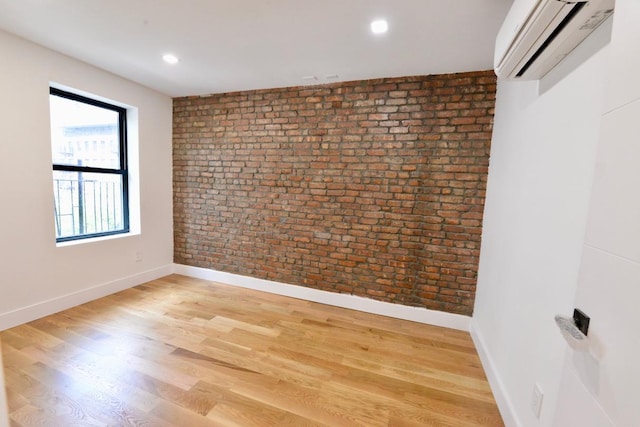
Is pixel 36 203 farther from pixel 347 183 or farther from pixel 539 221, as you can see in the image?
pixel 539 221

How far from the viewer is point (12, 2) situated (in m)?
1.81

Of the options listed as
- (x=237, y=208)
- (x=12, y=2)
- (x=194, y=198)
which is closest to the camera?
(x=12, y=2)

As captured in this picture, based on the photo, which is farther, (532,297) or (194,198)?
(194,198)

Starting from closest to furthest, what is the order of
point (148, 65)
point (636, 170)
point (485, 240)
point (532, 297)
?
point (636, 170)
point (532, 297)
point (485, 240)
point (148, 65)

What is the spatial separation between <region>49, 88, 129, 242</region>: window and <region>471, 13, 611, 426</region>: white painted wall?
13.4 feet

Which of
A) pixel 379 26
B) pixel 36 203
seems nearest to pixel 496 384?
pixel 379 26

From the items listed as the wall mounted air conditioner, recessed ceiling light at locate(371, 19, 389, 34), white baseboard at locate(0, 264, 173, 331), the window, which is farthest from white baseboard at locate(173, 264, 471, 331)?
recessed ceiling light at locate(371, 19, 389, 34)

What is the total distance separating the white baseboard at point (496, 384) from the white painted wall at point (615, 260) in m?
0.99

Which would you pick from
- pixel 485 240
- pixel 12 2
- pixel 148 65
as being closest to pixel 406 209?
pixel 485 240

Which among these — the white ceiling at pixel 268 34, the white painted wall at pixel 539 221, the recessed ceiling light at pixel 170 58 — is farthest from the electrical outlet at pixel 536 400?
the recessed ceiling light at pixel 170 58

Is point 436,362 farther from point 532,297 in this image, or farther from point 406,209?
point 406,209

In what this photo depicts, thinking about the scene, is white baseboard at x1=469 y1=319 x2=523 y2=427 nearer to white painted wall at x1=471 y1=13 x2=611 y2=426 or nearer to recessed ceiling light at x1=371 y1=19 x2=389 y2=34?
white painted wall at x1=471 y1=13 x2=611 y2=426

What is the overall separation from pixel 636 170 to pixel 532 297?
1.10 meters

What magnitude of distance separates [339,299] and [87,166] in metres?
3.32
